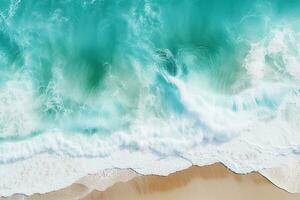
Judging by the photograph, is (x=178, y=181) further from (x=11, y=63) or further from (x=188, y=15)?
(x=11, y=63)

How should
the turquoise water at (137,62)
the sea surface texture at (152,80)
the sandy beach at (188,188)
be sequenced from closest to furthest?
the sandy beach at (188,188)
the sea surface texture at (152,80)
the turquoise water at (137,62)

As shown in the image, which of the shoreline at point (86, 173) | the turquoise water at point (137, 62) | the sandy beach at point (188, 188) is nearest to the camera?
the sandy beach at point (188, 188)

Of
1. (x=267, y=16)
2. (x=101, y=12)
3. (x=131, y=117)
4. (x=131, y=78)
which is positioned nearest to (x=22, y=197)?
(x=131, y=117)

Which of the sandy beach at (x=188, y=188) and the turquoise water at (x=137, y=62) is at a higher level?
the turquoise water at (x=137, y=62)

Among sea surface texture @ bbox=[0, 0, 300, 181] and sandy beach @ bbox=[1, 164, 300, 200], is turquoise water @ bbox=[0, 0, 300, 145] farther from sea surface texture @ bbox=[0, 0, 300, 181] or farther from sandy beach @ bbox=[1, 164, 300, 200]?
sandy beach @ bbox=[1, 164, 300, 200]

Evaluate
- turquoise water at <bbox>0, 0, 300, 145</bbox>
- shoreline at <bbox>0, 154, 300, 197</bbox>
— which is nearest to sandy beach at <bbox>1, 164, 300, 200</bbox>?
shoreline at <bbox>0, 154, 300, 197</bbox>

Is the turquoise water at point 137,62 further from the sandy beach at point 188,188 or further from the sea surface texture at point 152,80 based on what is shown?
the sandy beach at point 188,188

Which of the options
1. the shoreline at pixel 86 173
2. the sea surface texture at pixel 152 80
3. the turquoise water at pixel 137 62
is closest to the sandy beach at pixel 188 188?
the shoreline at pixel 86 173

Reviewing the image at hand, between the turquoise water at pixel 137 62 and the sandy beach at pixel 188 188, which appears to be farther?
the turquoise water at pixel 137 62
